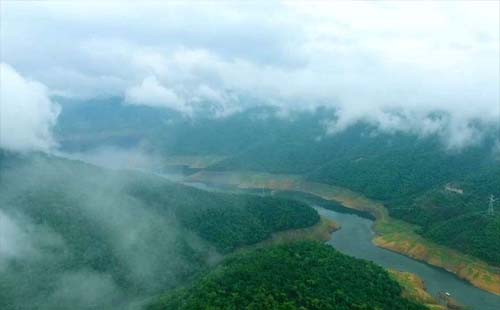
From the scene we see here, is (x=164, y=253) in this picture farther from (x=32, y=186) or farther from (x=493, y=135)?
(x=493, y=135)

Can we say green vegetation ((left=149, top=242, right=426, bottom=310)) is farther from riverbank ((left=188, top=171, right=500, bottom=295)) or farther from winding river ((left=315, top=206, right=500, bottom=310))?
riverbank ((left=188, top=171, right=500, bottom=295))

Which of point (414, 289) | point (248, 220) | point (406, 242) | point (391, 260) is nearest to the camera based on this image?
point (414, 289)

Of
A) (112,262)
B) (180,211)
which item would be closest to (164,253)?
(112,262)

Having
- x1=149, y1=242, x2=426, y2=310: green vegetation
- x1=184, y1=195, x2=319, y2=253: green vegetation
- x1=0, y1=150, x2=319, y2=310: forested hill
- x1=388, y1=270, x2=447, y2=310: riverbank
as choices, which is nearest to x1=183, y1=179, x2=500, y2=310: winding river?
x1=388, y1=270, x2=447, y2=310: riverbank

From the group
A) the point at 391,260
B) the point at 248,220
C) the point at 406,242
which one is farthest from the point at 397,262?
the point at 248,220

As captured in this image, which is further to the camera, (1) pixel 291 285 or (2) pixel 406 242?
(2) pixel 406 242

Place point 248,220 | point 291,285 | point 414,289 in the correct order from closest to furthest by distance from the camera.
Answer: point 291,285
point 414,289
point 248,220

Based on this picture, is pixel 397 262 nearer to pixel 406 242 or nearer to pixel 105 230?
pixel 406 242
